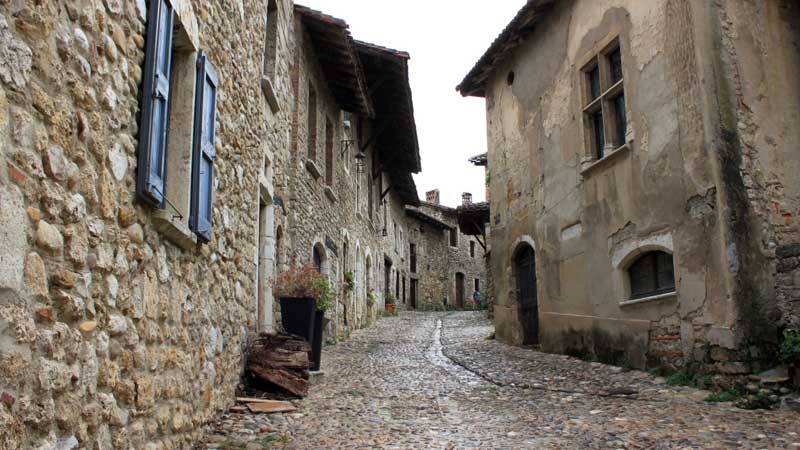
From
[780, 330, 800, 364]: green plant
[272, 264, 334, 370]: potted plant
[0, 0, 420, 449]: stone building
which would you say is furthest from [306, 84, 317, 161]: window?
[780, 330, 800, 364]: green plant

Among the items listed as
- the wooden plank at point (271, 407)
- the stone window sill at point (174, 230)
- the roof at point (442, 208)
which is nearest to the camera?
the stone window sill at point (174, 230)

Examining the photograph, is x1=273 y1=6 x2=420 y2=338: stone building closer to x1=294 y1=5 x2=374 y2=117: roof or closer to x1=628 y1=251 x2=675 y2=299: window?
x1=294 y1=5 x2=374 y2=117: roof

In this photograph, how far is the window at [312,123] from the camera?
11.7 meters

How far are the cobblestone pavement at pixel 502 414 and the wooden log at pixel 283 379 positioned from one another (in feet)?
0.48

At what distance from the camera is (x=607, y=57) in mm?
8828

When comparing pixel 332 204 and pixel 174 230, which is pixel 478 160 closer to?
pixel 332 204

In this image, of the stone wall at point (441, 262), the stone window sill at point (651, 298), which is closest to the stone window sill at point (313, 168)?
the stone window sill at point (651, 298)

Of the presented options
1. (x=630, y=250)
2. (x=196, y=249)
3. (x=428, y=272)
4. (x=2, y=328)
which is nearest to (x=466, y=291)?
(x=428, y=272)

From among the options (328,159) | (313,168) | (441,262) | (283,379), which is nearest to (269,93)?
(313,168)

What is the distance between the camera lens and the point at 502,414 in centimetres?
575

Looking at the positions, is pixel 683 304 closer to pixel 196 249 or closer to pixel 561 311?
pixel 561 311

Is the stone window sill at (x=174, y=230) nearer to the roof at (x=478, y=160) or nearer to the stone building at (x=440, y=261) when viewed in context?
the roof at (x=478, y=160)

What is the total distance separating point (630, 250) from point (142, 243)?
6.09 metres

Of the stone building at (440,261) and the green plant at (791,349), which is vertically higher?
the stone building at (440,261)
